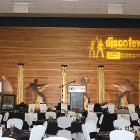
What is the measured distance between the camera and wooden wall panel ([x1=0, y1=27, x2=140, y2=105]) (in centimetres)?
1614

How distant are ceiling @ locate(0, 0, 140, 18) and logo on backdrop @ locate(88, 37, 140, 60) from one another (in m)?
1.29

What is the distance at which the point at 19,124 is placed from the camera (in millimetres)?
9297

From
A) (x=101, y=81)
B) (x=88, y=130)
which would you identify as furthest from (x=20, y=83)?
(x=88, y=130)

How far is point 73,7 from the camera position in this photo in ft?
46.1

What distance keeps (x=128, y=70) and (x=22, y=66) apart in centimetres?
440

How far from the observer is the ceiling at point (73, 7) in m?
13.2

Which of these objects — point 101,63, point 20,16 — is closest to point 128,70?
point 101,63

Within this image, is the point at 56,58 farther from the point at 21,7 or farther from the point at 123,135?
the point at 123,135

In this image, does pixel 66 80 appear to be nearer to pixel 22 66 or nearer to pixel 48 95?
pixel 48 95

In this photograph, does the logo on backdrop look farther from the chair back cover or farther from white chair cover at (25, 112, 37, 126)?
the chair back cover

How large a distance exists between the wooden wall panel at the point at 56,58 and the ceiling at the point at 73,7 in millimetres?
1154

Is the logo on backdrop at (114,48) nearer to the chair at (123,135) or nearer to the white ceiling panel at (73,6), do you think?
the white ceiling panel at (73,6)

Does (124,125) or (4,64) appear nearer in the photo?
(124,125)

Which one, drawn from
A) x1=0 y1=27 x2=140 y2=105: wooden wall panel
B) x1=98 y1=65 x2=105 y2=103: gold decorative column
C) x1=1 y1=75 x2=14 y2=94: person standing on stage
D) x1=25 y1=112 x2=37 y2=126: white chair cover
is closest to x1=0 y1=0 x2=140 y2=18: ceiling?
x1=0 y1=27 x2=140 y2=105: wooden wall panel
